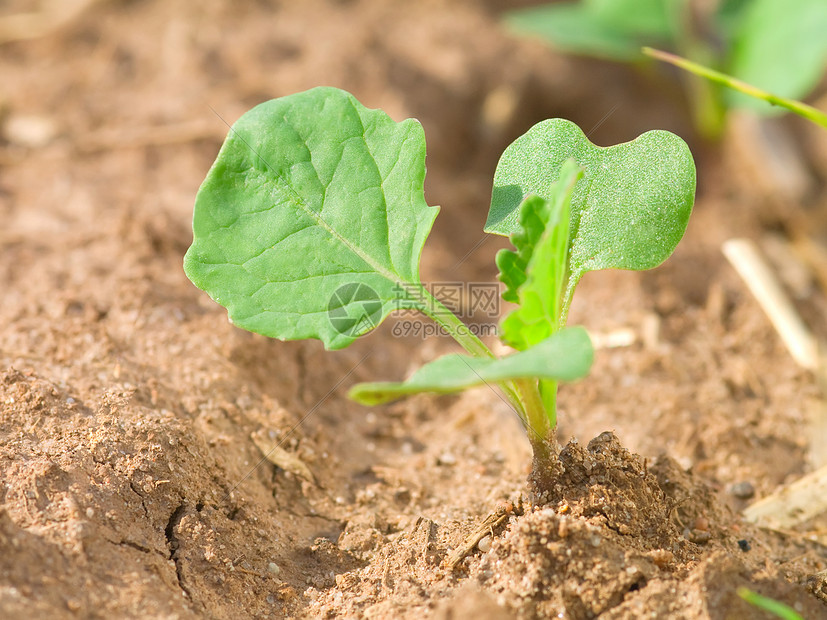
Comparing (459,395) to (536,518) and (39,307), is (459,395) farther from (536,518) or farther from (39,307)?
(39,307)

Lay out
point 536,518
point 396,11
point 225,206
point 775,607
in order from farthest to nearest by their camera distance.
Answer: point 396,11 → point 225,206 → point 536,518 → point 775,607

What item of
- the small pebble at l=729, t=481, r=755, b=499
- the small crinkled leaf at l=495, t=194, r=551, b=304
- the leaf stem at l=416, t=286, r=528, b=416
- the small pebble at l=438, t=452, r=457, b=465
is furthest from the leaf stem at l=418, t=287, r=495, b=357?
the small pebble at l=729, t=481, r=755, b=499

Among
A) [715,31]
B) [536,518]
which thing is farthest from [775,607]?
[715,31]

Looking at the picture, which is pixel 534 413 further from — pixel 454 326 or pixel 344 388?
pixel 344 388

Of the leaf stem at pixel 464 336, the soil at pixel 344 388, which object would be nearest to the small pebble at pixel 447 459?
the soil at pixel 344 388

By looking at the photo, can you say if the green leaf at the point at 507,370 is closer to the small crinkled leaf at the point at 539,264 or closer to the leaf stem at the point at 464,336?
the small crinkled leaf at the point at 539,264

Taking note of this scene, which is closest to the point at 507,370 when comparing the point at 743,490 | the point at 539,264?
the point at 539,264

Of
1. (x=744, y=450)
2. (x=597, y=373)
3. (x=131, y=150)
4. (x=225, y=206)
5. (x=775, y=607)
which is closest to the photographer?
(x=775, y=607)
